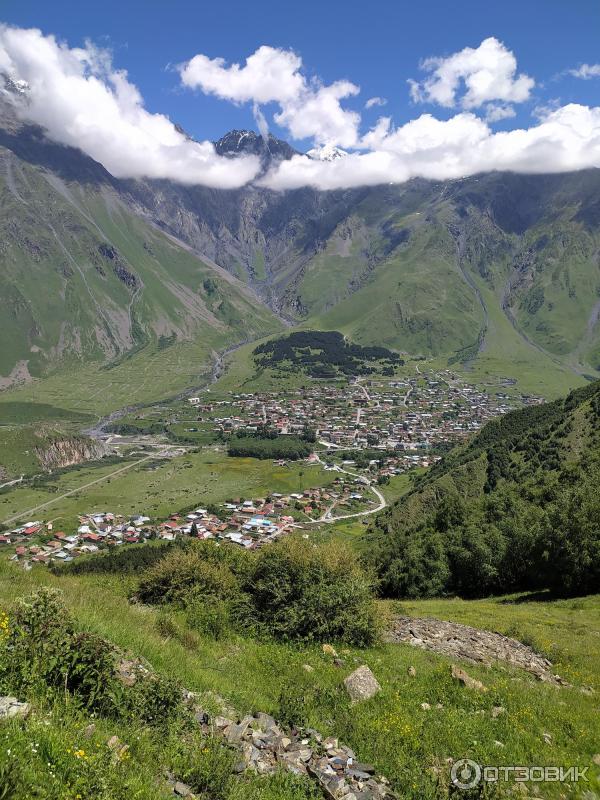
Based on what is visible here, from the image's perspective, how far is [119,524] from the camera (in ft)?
319

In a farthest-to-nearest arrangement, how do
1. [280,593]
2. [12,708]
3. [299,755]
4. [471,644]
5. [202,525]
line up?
1. [202,525]
2. [471,644]
3. [280,593]
4. [299,755]
5. [12,708]

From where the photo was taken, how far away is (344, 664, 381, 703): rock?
40.8 ft

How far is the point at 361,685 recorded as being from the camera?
12727mm

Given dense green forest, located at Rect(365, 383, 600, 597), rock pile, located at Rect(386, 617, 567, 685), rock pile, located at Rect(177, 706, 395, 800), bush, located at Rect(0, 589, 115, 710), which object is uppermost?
bush, located at Rect(0, 589, 115, 710)

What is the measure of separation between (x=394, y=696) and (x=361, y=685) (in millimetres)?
891

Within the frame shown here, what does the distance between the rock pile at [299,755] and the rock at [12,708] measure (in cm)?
354

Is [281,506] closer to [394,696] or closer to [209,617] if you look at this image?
[209,617]

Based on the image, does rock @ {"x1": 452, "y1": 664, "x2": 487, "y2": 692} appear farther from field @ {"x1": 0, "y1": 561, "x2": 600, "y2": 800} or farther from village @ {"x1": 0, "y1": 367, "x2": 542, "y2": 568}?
village @ {"x1": 0, "y1": 367, "x2": 542, "y2": 568}

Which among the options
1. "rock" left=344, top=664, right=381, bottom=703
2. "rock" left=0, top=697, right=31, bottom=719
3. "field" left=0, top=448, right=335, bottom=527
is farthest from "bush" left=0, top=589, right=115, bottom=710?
"field" left=0, top=448, right=335, bottom=527

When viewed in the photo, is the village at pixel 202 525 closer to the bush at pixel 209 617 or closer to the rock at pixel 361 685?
the bush at pixel 209 617

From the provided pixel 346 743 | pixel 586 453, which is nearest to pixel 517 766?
pixel 346 743

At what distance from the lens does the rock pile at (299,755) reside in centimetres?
841

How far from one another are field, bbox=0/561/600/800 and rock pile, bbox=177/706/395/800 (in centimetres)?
50

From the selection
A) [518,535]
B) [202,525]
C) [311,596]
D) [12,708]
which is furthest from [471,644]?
[202,525]
